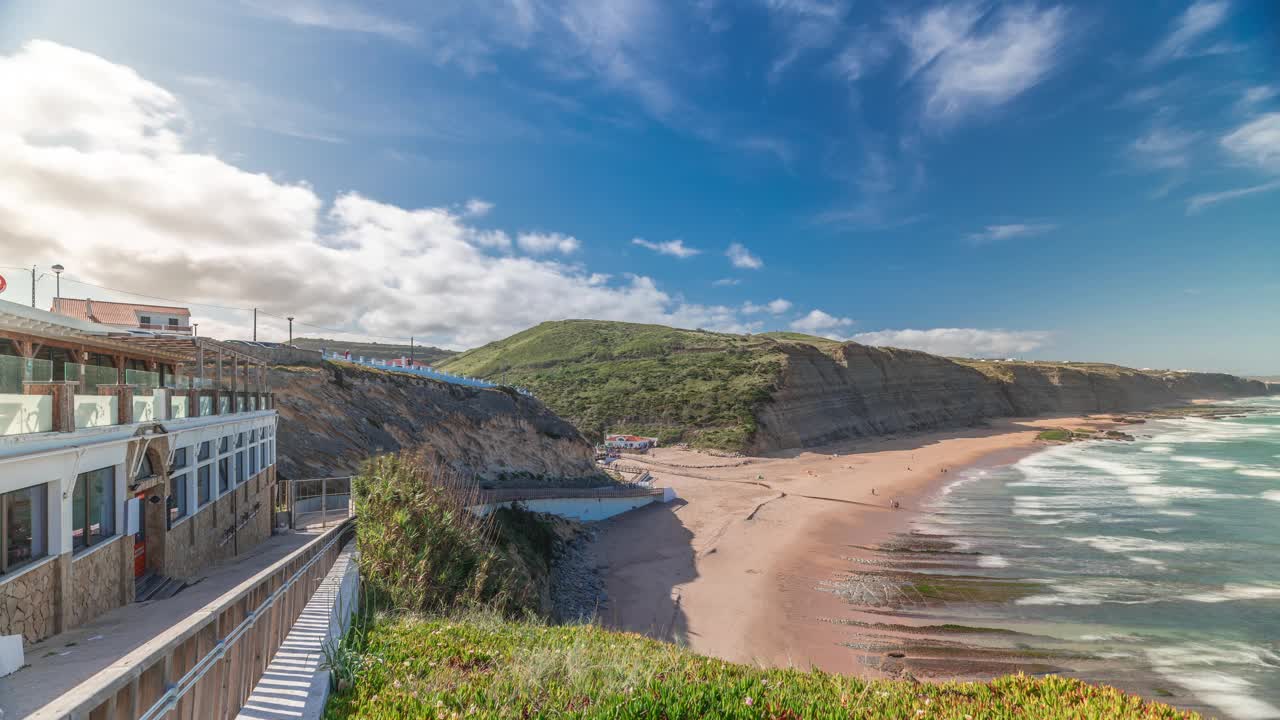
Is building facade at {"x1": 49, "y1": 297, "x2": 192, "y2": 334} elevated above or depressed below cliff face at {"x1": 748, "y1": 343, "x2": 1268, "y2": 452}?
above

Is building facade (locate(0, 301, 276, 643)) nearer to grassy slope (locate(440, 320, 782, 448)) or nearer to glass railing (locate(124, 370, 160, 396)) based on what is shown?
glass railing (locate(124, 370, 160, 396))

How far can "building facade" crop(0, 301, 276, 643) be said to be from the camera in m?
7.72

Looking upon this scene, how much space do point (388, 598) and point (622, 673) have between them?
19.5 ft

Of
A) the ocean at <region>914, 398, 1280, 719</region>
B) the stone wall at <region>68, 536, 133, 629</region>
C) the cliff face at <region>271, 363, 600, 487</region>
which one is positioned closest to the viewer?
the stone wall at <region>68, 536, 133, 629</region>

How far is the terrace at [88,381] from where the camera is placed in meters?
7.99

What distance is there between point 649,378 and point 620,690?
3257 inches

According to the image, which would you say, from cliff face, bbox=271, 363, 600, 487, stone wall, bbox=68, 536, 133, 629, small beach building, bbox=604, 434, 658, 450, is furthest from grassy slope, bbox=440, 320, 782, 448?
stone wall, bbox=68, 536, 133, 629

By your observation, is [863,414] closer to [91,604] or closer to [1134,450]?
[1134,450]

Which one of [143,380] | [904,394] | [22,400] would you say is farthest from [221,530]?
[904,394]

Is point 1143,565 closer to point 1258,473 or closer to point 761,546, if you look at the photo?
point 761,546

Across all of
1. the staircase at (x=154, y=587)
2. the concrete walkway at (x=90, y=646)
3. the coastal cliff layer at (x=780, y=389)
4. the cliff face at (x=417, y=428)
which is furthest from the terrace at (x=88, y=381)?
the coastal cliff layer at (x=780, y=389)

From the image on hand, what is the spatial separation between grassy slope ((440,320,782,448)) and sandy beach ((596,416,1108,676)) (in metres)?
10.3

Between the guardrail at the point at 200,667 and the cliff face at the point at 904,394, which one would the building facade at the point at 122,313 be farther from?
the cliff face at the point at 904,394

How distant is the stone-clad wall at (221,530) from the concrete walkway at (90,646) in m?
0.84
